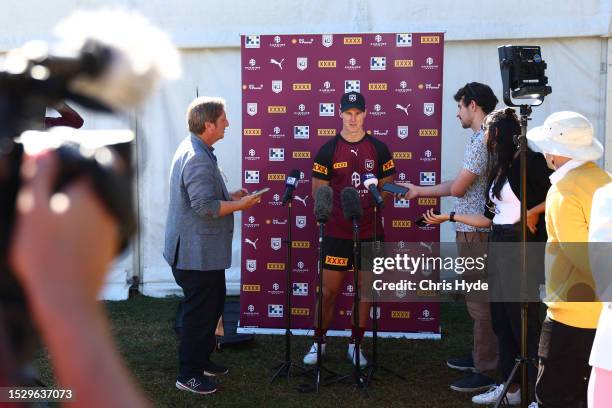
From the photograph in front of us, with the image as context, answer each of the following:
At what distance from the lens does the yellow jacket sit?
9.65ft

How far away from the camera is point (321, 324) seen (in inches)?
190

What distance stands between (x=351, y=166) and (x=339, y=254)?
0.65 m

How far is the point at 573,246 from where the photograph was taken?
2.95 metres

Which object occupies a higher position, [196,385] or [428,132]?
[428,132]

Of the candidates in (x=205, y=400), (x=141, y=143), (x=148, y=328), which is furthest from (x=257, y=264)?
(x=141, y=143)

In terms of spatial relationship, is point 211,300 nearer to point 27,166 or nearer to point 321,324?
point 321,324

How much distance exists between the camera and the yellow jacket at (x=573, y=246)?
2941 millimetres

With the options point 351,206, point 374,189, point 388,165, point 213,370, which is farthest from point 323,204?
point 213,370

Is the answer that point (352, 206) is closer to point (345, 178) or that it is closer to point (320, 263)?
point (320, 263)

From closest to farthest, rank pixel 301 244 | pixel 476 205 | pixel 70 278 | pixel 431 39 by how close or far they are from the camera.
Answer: pixel 70 278, pixel 476 205, pixel 431 39, pixel 301 244

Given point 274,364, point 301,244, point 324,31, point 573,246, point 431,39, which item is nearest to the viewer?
point 573,246

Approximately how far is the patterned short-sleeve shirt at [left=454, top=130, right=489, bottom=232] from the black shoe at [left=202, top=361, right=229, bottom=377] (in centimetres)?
189

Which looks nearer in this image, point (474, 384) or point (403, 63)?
point (474, 384)

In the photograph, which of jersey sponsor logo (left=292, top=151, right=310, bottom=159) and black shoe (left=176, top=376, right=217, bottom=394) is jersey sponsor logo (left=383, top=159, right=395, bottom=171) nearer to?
jersey sponsor logo (left=292, top=151, right=310, bottom=159)
